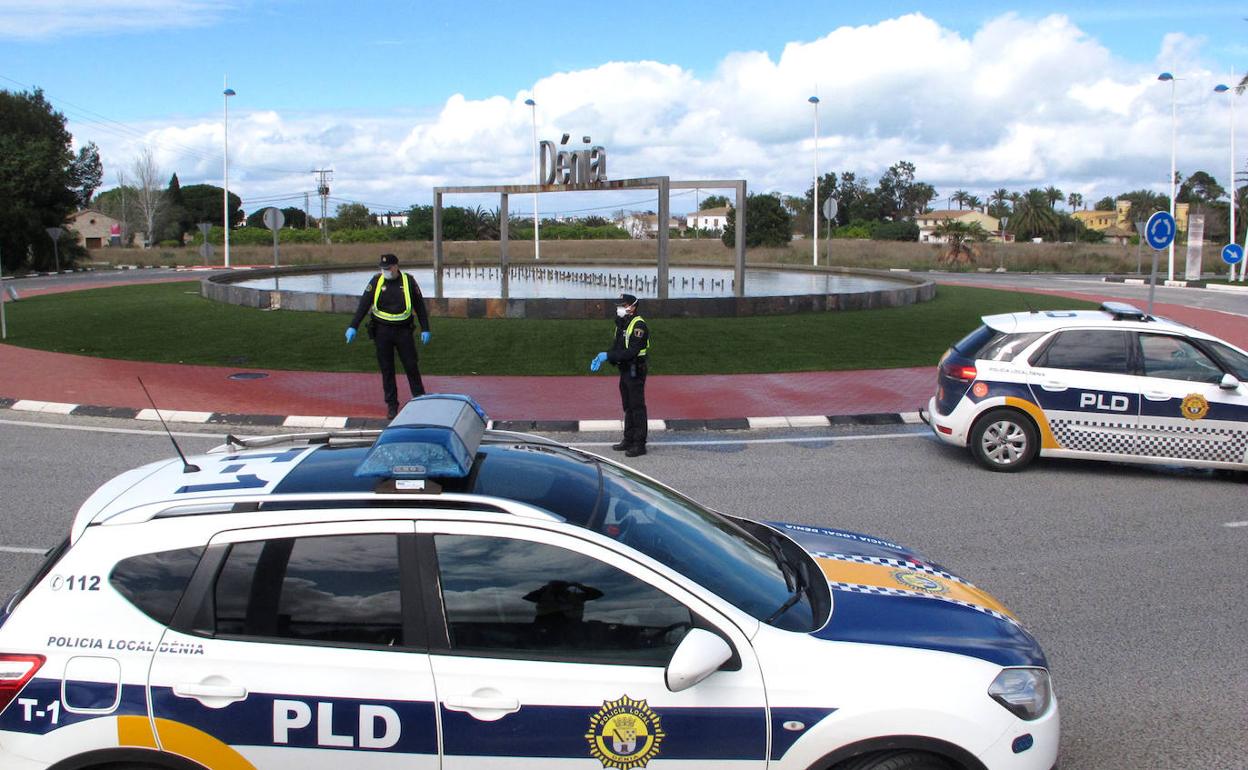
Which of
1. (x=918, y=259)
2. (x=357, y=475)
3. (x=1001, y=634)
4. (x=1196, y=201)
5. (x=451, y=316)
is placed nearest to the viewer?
(x=357, y=475)

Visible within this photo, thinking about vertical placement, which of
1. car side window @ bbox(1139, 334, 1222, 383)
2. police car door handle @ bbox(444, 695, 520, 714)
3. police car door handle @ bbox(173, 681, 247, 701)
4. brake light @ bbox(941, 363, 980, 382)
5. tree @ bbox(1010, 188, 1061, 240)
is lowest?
police car door handle @ bbox(444, 695, 520, 714)

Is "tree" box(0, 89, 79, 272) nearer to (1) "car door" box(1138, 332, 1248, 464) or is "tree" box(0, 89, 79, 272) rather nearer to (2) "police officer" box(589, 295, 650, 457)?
(2) "police officer" box(589, 295, 650, 457)

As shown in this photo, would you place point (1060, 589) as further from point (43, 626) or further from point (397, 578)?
point (43, 626)

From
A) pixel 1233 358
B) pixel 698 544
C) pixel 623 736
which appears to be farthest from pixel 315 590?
pixel 1233 358

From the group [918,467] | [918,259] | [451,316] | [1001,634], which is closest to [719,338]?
[451,316]

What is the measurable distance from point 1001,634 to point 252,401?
11.5 m

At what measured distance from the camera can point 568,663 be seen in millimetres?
3312

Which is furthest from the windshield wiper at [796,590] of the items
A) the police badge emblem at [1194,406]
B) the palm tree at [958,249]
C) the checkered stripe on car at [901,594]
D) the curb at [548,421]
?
the palm tree at [958,249]

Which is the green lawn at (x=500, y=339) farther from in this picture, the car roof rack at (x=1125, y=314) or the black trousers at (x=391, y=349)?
the car roof rack at (x=1125, y=314)

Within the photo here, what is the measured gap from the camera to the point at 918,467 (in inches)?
409

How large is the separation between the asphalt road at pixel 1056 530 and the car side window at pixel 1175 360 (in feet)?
3.40

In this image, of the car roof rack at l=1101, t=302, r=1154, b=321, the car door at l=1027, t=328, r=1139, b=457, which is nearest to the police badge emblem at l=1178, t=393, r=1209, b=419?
the car door at l=1027, t=328, r=1139, b=457

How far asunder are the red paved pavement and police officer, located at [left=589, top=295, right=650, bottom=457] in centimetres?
181

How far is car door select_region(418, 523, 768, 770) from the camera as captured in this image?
3.23 m
